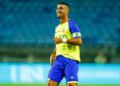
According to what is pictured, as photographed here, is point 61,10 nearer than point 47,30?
Yes

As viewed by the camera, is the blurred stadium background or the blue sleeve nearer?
the blue sleeve

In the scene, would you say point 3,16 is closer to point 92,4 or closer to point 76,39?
point 92,4

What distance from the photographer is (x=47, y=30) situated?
2219 centimetres

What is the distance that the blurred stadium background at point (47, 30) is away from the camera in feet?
67.7

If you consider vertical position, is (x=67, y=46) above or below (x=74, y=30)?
below

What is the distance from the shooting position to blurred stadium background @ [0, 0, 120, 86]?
67.7 feet

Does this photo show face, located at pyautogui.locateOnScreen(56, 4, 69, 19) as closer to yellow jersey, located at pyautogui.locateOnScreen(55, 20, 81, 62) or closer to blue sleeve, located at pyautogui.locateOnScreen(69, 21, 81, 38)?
yellow jersey, located at pyautogui.locateOnScreen(55, 20, 81, 62)

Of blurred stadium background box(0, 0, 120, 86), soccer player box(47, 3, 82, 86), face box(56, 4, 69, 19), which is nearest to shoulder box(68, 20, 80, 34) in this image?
soccer player box(47, 3, 82, 86)

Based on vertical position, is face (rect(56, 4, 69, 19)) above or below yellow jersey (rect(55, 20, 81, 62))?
above

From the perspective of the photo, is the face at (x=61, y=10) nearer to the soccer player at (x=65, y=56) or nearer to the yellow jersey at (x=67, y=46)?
the soccer player at (x=65, y=56)

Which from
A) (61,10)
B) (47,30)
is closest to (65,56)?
(61,10)

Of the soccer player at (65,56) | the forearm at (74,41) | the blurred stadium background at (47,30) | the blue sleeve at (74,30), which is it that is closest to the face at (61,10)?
the soccer player at (65,56)

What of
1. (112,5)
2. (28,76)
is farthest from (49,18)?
(28,76)

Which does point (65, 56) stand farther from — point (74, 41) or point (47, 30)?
point (47, 30)
